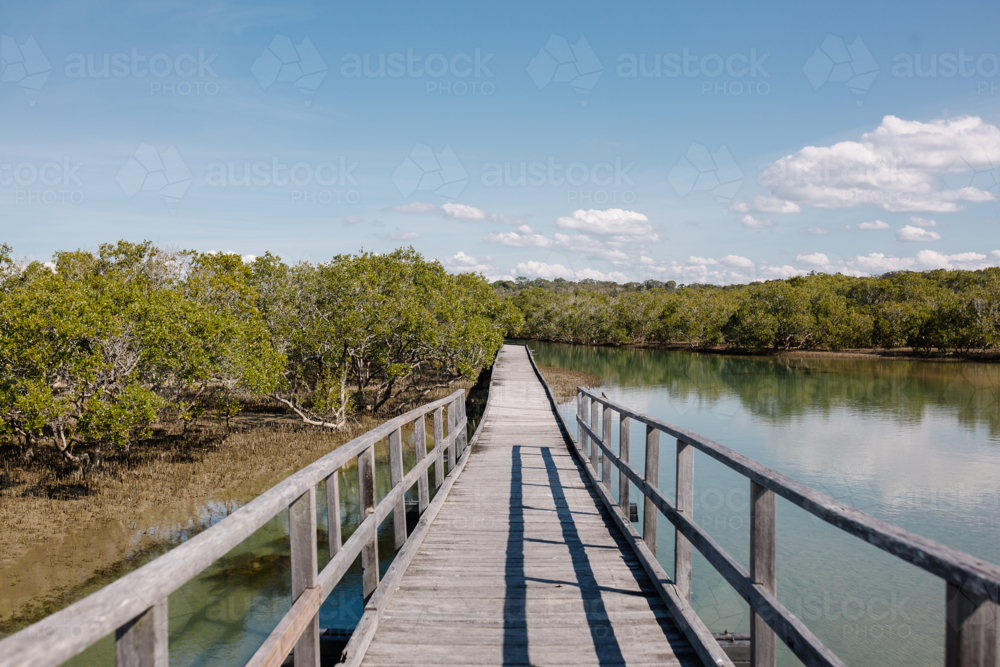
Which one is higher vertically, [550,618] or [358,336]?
[358,336]

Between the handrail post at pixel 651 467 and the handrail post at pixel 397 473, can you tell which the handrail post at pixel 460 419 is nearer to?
the handrail post at pixel 397 473

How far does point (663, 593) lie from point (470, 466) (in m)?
4.86

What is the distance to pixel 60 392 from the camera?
11.0 meters

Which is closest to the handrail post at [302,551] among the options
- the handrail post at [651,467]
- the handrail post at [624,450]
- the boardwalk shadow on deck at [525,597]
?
the boardwalk shadow on deck at [525,597]

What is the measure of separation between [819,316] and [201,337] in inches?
1949

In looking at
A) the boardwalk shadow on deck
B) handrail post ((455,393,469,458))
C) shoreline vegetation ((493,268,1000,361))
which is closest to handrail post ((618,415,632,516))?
the boardwalk shadow on deck

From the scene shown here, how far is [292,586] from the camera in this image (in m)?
2.43

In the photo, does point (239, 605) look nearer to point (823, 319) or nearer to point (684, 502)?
point (684, 502)

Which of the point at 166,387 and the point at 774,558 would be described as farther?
the point at 166,387

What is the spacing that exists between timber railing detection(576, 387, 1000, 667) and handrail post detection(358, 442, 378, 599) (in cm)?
190

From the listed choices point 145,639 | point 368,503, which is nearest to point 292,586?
point 145,639

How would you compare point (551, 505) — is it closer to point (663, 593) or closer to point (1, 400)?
point (663, 593)

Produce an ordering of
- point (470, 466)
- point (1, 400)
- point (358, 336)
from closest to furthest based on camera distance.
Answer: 1. point (470, 466)
2. point (1, 400)
3. point (358, 336)

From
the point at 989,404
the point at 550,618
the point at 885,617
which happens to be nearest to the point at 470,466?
the point at 550,618
